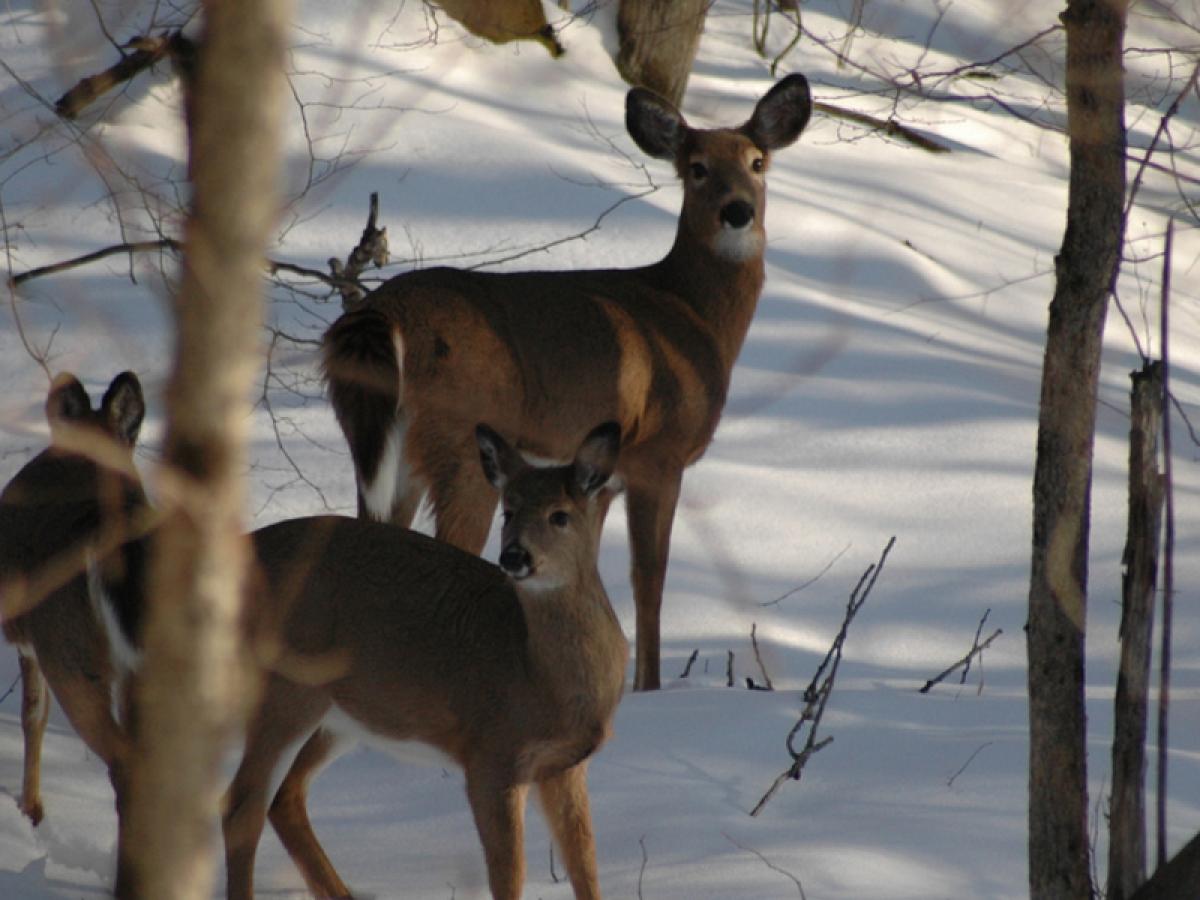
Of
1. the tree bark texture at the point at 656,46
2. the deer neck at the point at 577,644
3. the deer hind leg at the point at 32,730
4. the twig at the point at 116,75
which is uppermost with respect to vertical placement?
the tree bark texture at the point at 656,46

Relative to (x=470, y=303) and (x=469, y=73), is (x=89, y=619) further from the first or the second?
(x=469, y=73)

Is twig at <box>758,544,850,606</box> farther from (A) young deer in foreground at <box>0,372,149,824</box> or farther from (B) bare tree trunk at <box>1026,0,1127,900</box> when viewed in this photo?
(B) bare tree trunk at <box>1026,0,1127,900</box>

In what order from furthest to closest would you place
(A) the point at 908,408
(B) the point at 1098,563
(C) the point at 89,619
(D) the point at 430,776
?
(A) the point at 908,408, (B) the point at 1098,563, (D) the point at 430,776, (C) the point at 89,619

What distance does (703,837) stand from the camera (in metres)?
4.34

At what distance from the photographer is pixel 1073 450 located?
11.3 feet

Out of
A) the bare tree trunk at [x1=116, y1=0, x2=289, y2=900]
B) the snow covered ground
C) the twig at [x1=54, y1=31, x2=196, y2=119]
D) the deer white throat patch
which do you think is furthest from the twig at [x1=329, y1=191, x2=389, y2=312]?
the bare tree trunk at [x1=116, y1=0, x2=289, y2=900]

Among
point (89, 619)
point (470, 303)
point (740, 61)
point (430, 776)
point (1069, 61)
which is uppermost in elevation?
point (740, 61)

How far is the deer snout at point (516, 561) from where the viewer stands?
402 cm

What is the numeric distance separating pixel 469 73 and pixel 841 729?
8.46 meters

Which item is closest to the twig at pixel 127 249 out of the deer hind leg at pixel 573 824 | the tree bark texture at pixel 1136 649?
the deer hind leg at pixel 573 824

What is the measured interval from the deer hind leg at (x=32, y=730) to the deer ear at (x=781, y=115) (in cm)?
337

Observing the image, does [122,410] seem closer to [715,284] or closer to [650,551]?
[650,551]

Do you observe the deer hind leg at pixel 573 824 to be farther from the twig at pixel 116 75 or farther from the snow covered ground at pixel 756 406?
the twig at pixel 116 75

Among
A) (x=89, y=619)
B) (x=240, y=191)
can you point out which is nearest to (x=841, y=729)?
(x=89, y=619)
